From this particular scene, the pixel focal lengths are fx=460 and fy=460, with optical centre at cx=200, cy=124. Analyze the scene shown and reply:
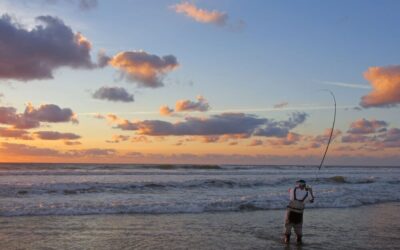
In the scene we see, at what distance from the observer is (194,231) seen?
14438mm

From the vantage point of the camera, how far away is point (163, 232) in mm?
14133

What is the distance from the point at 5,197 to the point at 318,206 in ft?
50.0

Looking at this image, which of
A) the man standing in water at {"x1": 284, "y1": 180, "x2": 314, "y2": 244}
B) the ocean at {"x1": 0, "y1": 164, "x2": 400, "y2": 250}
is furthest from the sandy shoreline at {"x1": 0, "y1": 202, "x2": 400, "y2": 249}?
the man standing in water at {"x1": 284, "y1": 180, "x2": 314, "y2": 244}

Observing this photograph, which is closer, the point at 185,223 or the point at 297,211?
the point at 297,211

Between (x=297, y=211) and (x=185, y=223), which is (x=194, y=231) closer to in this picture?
(x=185, y=223)

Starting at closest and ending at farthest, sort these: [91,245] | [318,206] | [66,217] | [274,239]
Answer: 1. [91,245]
2. [274,239]
3. [66,217]
4. [318,206]

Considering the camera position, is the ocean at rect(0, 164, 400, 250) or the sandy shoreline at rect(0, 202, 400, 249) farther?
the ocean at rect(0, 164, 400, 250)

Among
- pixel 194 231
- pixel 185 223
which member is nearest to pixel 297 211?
pixel 194 231

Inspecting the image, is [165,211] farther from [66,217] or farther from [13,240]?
[13,240]

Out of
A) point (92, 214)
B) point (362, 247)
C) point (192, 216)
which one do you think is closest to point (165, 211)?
point (192, 216)

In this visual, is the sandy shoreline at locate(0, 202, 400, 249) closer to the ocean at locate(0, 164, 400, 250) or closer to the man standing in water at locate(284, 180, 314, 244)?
the ocean at locate(0, 164, 400, 250)

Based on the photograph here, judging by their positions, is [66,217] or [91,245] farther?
[66,217]

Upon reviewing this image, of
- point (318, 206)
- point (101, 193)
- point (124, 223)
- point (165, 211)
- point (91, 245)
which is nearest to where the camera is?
point (91, 245)

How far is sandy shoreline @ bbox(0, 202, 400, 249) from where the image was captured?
40.6 ft
